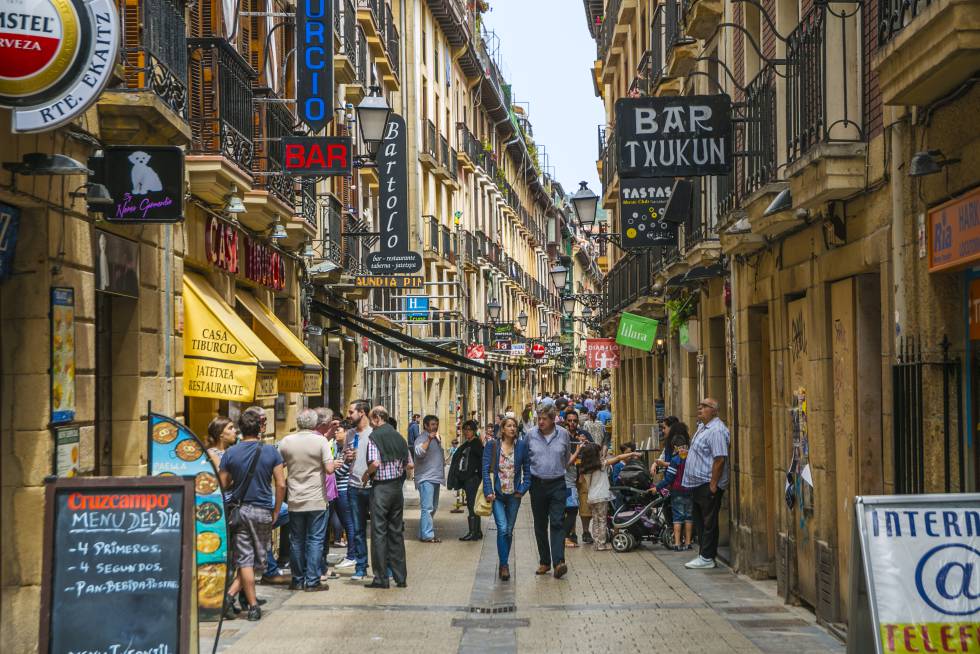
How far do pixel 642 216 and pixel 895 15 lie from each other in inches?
517

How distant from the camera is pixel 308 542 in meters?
14.4

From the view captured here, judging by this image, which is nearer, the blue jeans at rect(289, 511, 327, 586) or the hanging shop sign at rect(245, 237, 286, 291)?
the blue jeans at rect(289, 511, 327, 586)

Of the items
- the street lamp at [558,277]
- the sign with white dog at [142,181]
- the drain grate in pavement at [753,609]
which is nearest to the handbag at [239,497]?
the sign with white dog at [142,181]

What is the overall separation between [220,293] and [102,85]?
7874mm

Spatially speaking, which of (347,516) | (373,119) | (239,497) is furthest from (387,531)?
(373,119)

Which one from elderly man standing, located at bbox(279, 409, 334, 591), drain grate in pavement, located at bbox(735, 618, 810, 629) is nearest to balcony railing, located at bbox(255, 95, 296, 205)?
elderly man standing, located at bbox(279, 409, 334, 591)

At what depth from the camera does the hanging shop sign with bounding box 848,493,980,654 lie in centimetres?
660

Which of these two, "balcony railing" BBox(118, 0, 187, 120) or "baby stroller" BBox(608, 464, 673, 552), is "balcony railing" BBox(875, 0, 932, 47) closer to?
"balcony railing" BBox(118, 0, 187, 120)

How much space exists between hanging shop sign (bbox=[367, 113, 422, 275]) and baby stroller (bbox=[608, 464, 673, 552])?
992cm

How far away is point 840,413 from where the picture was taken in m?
11.6

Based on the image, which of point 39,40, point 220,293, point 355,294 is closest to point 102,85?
point 39,40

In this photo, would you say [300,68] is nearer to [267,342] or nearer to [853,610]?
[267,342]

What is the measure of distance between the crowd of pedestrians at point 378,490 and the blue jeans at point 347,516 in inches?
0.6

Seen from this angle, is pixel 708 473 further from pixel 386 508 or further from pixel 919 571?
pixel 919 571
